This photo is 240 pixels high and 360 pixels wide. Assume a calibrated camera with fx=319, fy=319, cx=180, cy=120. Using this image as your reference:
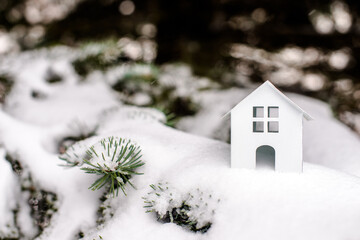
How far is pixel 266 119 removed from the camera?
42.8 inches

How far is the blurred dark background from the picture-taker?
7.10 feet

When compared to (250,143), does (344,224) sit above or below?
below

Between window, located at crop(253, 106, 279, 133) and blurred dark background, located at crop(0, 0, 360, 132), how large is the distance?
110cm

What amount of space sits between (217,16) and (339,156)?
154 centimetres

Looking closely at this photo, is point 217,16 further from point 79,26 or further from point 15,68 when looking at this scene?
point 15,68

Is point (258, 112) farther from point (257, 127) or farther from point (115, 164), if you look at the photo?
point (115, 164)

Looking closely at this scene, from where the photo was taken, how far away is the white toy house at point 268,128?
106 centimetres

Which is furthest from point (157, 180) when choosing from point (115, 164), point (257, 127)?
point (257, 127)

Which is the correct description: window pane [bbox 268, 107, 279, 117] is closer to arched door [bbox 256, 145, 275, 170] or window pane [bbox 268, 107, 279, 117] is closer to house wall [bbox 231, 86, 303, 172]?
house wall [bbox 231, 86, 303, 172]

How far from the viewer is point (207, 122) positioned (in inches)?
70.9

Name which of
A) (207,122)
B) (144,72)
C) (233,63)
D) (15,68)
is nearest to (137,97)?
(144,72)

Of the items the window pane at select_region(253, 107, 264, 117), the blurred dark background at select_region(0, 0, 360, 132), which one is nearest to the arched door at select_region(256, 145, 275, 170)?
the window pane at select_region(253, 107, 264, 117)

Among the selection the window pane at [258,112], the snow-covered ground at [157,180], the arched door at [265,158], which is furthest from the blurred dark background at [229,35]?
the window pane at [258,112]

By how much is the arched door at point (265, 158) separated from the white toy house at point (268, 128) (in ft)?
0.25
